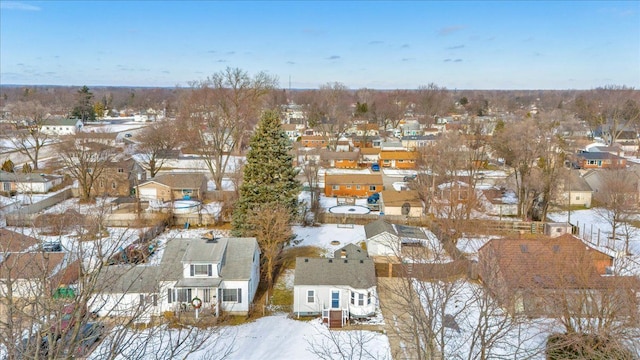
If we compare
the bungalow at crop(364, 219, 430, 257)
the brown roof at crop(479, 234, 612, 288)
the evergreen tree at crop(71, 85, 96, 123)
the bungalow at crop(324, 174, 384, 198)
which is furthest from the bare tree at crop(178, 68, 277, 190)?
the evergreen tree at crop(71, 85, 96, 123)

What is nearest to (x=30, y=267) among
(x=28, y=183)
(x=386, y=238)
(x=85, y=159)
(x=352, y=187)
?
(x=386, y=238)

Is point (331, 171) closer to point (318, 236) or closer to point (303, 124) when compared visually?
point (318, 236)

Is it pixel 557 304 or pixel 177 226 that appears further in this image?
pixel 177 226

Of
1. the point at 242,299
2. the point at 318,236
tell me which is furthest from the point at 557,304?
the point at 318,236

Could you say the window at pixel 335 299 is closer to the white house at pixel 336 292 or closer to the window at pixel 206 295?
the white house at pixel 336 292

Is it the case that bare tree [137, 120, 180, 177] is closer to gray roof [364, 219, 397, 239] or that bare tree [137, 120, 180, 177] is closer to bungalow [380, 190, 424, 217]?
bungalow [380, 190, 424, 217]

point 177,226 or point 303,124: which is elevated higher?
point 303,124
